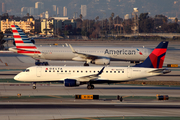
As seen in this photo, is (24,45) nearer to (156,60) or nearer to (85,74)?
(85,74)

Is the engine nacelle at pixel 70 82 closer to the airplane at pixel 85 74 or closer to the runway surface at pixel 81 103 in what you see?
the airplane at pixel 85 74

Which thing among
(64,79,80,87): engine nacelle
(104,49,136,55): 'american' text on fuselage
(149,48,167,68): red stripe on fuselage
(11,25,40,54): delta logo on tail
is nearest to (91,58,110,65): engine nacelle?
(104,49,136,55): 'american' text on fuselage

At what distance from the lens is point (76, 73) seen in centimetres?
4197

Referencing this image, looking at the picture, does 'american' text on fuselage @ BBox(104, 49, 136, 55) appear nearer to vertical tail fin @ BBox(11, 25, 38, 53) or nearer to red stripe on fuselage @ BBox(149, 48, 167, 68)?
vertical tail fin @ BBox(11, 25, 38, 53)

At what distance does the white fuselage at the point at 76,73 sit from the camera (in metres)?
41.7

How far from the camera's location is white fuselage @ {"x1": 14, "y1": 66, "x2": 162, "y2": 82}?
4169cm

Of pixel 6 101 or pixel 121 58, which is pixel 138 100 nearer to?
pixel 6 101

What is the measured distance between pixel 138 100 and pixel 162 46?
10558 millimetres

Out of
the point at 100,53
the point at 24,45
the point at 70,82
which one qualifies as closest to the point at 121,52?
the point at 100,53

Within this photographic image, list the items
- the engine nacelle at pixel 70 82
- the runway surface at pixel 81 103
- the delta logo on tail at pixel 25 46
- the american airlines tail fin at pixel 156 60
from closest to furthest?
the runway surface at pixel 81 103, the engine nacelle at pixel 70 82, the american airlines tail fin at pixel 156 60, the delta logo on tail at pixel 25 46

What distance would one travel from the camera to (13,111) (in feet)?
103

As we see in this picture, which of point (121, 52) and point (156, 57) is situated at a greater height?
point (156, 57)

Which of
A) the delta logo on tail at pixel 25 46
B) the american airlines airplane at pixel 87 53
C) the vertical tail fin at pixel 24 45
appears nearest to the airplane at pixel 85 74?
the american airlines airplane at pixel 87 53

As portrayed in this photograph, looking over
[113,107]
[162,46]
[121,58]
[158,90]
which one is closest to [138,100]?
[113,107]
